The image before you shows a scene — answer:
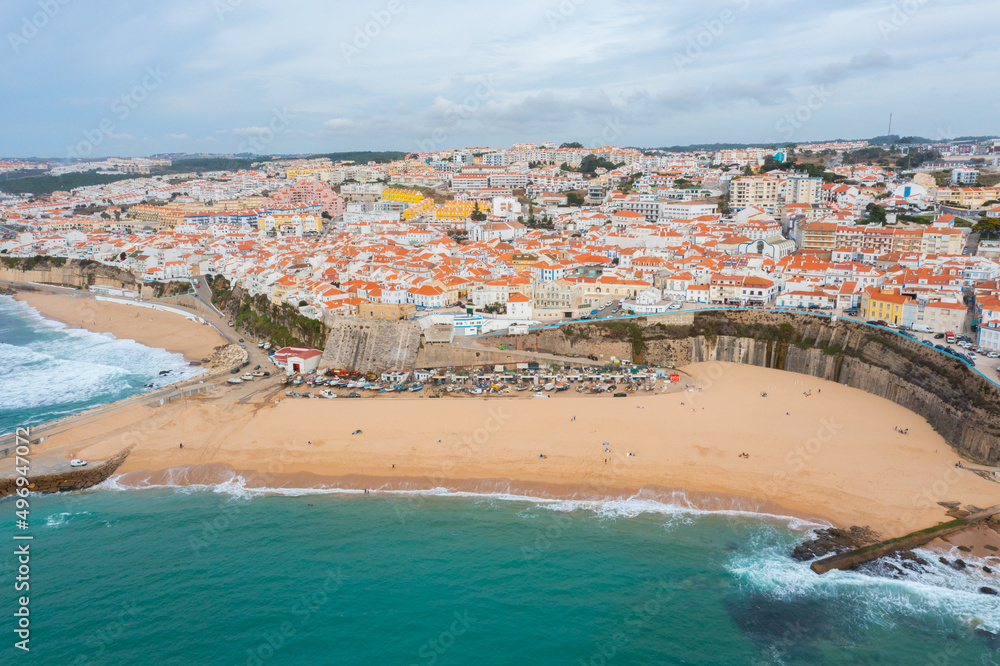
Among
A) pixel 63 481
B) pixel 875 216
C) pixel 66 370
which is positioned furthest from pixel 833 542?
pixel 875 216

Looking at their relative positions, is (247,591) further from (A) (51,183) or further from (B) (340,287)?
(A) (51,183)

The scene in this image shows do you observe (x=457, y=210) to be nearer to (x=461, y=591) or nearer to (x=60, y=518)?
(x=60, y=518)

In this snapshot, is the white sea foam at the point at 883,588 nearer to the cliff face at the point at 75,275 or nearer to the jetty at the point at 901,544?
the jetty at the point at 901,544

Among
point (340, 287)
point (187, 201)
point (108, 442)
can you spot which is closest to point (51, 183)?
point (187, 201)

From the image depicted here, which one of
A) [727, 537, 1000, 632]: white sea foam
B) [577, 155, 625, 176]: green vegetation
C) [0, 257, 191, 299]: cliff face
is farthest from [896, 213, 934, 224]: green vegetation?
[0, 257, 191, 299]: cliff face

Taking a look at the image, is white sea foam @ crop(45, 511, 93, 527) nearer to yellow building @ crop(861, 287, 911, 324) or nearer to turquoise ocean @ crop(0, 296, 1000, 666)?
turquoise ocean @ crop(0, 296, 1000, 666)

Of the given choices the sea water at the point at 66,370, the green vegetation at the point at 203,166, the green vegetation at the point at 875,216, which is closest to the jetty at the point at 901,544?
the sea water at the point at 66,370

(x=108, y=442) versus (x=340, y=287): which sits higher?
(x=340, y=287)
